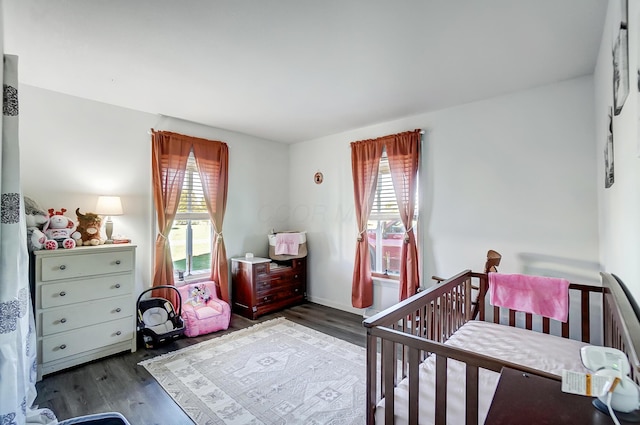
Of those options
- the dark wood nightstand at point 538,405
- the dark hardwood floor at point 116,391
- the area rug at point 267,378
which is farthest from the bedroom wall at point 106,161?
the dark wood nightstand at point 538,405

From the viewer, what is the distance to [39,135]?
8.87ft

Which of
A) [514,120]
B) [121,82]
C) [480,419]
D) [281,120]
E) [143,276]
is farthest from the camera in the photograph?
[281,120]

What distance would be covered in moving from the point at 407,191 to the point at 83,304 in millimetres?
3377

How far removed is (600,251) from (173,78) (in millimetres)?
3766

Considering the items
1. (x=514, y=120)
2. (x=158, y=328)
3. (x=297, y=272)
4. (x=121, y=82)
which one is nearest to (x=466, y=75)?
A: (x=514, y=120)

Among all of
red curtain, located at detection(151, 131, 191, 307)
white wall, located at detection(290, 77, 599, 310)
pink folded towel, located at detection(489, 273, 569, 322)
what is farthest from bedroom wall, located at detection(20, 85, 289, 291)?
pink folded towel, located at detection(489, 273, 569, 322)

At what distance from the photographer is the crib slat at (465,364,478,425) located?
1.11 m

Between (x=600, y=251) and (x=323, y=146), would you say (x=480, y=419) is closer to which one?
(x=600, y=251)

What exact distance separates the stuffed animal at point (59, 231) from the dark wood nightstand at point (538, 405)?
3.22 m

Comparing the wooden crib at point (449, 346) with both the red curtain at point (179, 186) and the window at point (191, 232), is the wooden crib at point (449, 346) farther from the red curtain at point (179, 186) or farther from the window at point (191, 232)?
the window at point (191, 232)

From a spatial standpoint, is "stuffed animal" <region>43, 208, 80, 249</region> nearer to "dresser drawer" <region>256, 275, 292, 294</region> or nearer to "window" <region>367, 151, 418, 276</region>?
"dresser drawer" <region>256, 275, 292, 294</region>

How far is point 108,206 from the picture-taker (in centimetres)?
290

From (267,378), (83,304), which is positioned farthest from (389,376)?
(83,304)

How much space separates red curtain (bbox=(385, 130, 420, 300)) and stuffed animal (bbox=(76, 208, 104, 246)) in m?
3.17
